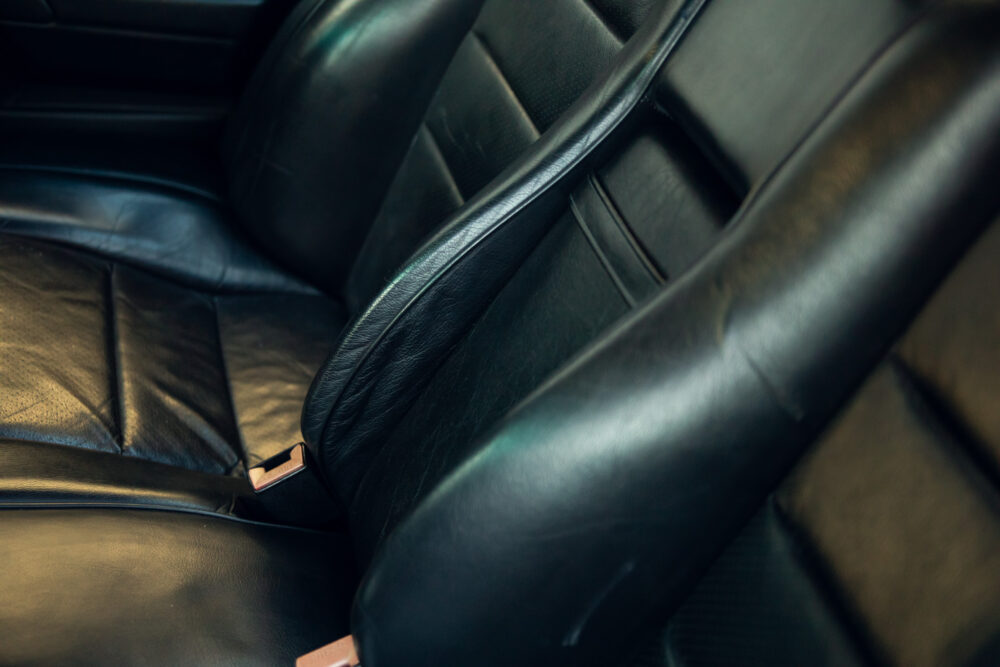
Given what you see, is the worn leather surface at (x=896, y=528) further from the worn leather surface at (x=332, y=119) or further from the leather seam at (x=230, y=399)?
the worn leather surface at (x=332, y=119)

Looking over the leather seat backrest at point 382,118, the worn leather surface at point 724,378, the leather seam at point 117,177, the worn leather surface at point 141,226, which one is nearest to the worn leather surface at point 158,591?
the worn leather surface at point 724,378

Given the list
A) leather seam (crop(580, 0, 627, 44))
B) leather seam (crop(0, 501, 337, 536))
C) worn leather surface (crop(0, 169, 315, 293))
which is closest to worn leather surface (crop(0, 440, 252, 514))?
leather seam (crop(0, 501, 337, 536))

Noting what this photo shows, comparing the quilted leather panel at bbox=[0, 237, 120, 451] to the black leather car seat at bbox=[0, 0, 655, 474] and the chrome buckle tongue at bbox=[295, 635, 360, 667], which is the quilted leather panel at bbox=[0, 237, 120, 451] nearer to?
the black leather car seat at bbox=[0, 0, 655, 474]

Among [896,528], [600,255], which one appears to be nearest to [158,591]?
[600,255]

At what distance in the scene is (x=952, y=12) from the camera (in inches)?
21.0

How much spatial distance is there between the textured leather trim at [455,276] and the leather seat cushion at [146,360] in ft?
0.67

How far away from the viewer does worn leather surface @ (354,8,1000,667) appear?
51cm

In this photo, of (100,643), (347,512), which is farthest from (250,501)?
(100,643)

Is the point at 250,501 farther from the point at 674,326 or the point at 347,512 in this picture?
the point at 674,326

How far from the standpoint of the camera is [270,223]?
1.27 m

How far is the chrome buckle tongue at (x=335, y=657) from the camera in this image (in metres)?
0.66

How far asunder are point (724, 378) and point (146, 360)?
78cm

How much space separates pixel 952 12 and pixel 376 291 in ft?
1.73

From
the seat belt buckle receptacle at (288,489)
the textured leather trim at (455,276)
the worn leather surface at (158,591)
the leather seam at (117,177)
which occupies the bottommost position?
the worn leather surface at (158,591)
